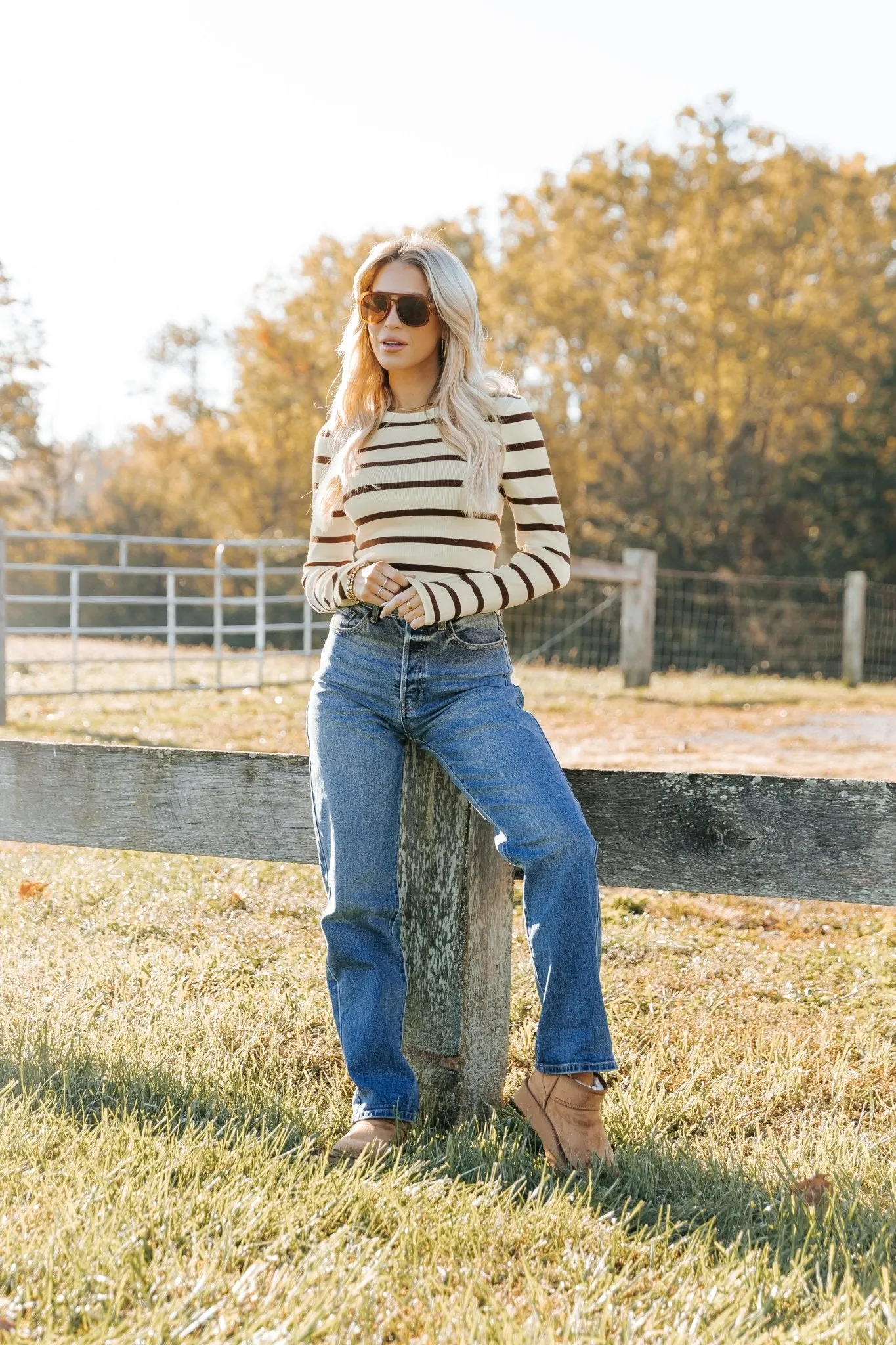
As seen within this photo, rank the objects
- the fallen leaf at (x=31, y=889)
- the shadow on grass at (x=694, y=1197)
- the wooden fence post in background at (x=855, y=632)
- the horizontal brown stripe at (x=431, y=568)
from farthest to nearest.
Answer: the wooden fence post in background at (x=855, y=632), the fallen leaf at (x=31, y=889), the horizontal brown stripe at (x=431, y=568), the shadow on grass at (x=694, y=1197)

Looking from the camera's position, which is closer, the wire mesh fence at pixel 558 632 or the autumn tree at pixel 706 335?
the wire mesh fence at pixel 558 632

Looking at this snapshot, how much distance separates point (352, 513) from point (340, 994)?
2.87 ft

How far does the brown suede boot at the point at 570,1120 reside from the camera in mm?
2139

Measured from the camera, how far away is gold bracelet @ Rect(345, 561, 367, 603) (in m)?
2.27

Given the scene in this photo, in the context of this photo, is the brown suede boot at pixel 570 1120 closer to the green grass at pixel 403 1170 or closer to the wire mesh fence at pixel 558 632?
the green grass at pixel 403 1170

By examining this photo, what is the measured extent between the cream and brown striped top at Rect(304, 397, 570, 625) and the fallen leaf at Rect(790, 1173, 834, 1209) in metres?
1.10

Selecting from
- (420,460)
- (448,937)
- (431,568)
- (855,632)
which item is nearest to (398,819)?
(448,937)

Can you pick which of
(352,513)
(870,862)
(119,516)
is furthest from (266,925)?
(119,516)

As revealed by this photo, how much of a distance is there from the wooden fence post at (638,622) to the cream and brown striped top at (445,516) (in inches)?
363

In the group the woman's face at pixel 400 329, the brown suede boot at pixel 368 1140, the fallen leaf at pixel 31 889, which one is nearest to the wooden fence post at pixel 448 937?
the brown suede boot at pixel 368 1140

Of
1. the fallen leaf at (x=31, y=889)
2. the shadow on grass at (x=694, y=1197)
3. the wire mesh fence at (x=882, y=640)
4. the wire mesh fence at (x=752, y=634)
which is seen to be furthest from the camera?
the wire mesh fence at (x=752, y=634)

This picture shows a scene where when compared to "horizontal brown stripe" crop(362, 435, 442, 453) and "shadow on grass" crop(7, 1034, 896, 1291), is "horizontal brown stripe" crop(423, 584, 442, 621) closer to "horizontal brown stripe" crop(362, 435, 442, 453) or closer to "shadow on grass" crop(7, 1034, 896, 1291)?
"horizontal brown stripe" crop(362, 435, 442, 453)

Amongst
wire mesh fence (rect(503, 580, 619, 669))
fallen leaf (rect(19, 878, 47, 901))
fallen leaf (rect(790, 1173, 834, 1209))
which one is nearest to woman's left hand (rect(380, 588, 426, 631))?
fallen leaf (rect(790, 1173, 834, 1209))

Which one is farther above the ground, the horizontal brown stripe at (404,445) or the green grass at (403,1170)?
the horizontal brown stripe at (404,445)
